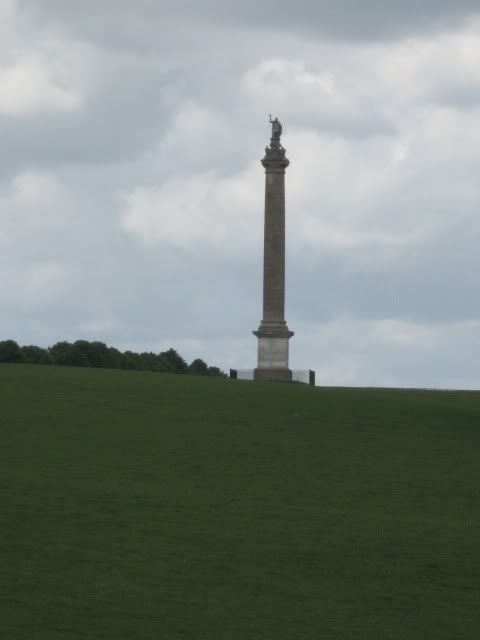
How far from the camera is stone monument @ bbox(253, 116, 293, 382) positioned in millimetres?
69812

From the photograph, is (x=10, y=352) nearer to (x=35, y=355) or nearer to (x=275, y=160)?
(x=35, y=355)

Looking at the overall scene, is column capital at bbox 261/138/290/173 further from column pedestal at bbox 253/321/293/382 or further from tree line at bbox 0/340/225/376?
tree line at bbox 0/340/225/376

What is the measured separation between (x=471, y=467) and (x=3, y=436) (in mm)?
11577

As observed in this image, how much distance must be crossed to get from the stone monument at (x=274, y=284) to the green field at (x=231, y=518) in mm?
22298

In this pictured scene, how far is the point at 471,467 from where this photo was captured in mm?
37312

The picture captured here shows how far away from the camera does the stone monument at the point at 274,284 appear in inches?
2749

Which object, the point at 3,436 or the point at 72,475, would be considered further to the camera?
the point at 3,436

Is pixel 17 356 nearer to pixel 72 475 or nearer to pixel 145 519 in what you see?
pixel 72 475

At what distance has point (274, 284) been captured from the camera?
2763 inches

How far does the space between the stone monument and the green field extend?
22.3 m

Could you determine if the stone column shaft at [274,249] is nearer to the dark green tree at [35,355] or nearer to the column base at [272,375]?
A: the column base at [272,375]

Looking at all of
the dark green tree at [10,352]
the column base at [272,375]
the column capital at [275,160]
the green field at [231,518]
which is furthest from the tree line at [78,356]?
the green field at [231,518]

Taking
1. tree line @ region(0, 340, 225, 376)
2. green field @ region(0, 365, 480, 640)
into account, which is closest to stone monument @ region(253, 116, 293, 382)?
tree line @ region(0, 340, 225, 376)

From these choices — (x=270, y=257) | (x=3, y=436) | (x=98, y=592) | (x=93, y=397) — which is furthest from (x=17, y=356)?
(x=98, y=592)
